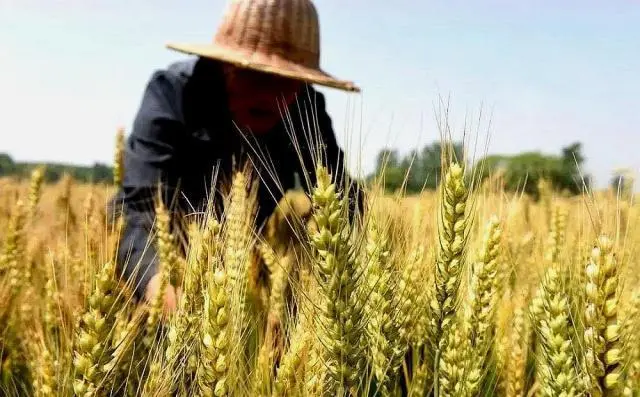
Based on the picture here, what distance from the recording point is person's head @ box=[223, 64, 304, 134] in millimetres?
2121

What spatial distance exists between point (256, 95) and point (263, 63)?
0.64ft

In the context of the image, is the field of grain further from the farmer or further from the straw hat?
the straw hat

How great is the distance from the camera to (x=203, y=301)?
40.0 inches

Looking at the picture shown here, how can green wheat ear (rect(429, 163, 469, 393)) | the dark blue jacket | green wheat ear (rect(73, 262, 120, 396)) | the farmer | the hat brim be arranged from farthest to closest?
1. the dark blue jacket
2. the farmer
3. the hat brim
4. green wheat ear (rect(429, 163, 469, 393))
5. green wheat ear (rect(73, 262, 120, 396))

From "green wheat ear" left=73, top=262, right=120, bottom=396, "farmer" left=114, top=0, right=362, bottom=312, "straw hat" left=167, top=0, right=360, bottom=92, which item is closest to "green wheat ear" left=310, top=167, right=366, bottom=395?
"green wheat ear" left=73, top=262, right=120, bottom=396

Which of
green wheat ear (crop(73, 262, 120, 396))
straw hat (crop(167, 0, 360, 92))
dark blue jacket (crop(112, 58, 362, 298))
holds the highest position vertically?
straw hat (crop(167, 0, 360, 92))

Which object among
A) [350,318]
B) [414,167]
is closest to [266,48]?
[414,167]

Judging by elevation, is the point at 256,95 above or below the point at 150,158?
above

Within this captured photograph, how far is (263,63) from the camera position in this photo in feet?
6.48

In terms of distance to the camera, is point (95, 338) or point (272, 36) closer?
point (95, 338)

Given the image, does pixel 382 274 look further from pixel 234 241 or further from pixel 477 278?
pixel 234 241

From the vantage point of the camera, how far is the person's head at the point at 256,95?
83.5 inches

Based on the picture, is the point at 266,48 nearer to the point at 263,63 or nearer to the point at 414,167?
the point at 263,63

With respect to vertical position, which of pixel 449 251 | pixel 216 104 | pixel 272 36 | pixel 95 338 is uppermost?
pixel 272 36
